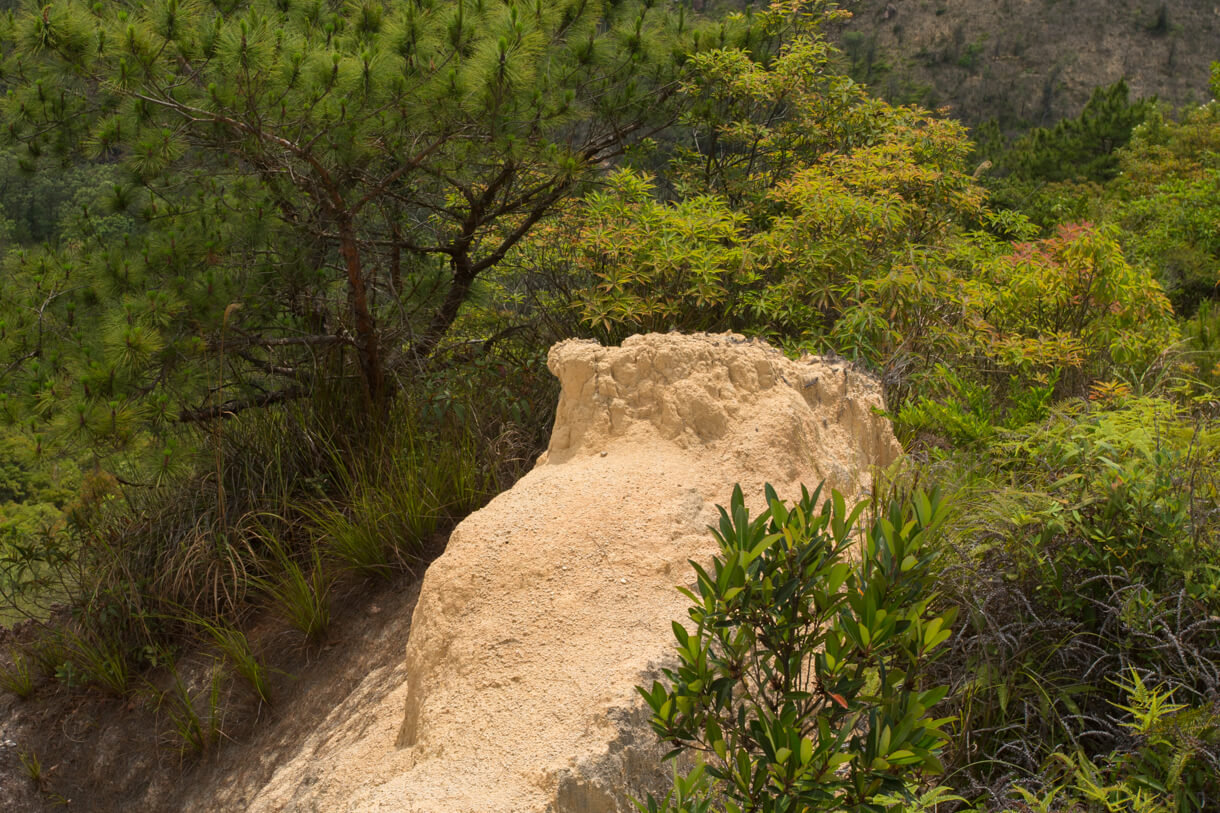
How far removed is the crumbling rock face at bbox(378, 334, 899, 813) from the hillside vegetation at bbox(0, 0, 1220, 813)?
29 cm

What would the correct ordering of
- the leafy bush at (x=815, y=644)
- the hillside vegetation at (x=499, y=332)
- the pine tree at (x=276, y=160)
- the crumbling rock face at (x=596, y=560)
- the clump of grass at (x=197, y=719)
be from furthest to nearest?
the clump of grass at (x=197, y=719) < the pine tree at (x=276, y=160) < the hillside vegetation at (x=499, y=332) < the crumbling rock face at (x=596, y=560) < the leafy bush at (x=815, y=644)

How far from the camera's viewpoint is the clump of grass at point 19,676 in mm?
5422

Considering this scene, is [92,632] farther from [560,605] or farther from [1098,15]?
[1098,15]

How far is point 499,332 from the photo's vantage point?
5.96 meters

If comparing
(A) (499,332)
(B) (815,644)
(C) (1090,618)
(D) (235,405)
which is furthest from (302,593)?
(C) (1090,618)

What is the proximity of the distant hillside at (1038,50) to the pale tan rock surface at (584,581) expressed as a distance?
49.7 meters

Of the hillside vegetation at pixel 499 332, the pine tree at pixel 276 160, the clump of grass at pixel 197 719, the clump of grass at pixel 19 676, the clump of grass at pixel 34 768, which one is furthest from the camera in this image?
the clump of grass at pixel 19 676

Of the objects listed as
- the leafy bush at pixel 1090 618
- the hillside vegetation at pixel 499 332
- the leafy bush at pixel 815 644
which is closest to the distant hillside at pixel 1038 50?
→ the hillside vegetation at pixel 499 332

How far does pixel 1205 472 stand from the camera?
9.51 feet

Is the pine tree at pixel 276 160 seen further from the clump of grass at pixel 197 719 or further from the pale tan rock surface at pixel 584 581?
the pale tan rock surface at pixel 584 581

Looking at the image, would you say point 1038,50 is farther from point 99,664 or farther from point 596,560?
point 596,560

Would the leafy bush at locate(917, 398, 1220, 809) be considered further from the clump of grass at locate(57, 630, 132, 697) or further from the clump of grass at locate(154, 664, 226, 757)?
the clump of grass at locate(57, 630, 132, 697)

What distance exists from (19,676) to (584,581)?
14.6ft

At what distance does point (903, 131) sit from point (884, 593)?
5.31 metres
